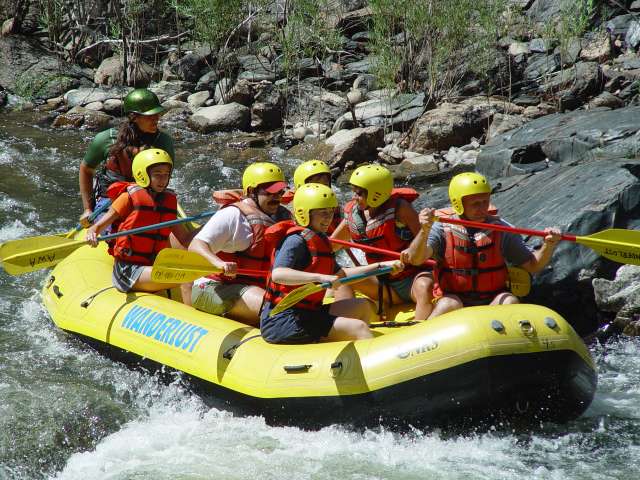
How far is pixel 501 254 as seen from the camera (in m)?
4.67

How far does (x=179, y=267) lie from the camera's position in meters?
4.73

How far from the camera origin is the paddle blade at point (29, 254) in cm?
560

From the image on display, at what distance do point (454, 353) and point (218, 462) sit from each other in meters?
1.35

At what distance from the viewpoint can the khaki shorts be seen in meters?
4.96

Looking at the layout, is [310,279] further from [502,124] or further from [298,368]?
[502,124]

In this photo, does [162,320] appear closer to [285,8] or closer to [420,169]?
[420,169]

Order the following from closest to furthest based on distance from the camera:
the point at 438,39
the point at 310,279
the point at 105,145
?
the point at 310,279 → the point at 105,145 → the point at 438,39

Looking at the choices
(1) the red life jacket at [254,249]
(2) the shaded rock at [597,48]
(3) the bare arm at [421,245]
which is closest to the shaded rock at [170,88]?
(2) the shaded rock at [597,48]

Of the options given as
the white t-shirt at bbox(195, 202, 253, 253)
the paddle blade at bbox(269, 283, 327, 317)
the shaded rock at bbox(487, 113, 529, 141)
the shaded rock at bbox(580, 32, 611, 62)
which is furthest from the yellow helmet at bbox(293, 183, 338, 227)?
the shaded rock at bbox(580, 32, 611, 62)

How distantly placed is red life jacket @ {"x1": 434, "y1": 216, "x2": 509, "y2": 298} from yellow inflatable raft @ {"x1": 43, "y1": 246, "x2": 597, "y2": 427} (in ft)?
1.40

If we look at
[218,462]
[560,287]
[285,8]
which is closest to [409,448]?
[218,462]

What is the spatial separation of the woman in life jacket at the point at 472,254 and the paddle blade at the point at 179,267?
47.3 inches

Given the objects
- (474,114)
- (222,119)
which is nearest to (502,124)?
(474,114)

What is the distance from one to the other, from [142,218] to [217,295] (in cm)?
82
